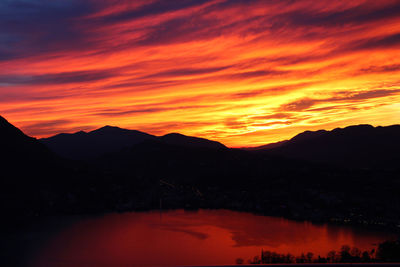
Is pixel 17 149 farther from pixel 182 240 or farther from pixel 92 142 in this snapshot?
pixel 92 142

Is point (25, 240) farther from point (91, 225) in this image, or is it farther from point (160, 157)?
point (160, 157)

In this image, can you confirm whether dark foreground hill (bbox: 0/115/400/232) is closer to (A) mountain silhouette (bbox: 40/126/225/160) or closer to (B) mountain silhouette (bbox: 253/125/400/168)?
(B) mountain silhouette (bbox: 253/125/400/168)

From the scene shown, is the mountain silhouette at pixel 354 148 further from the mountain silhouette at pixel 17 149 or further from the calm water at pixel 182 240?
the mountain silhouette at pixel 17 149

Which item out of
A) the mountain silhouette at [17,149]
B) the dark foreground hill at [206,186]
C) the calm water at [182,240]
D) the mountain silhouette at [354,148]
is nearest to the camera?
the calm water at [182,240]

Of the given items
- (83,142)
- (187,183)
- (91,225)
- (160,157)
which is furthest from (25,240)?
(83,142)

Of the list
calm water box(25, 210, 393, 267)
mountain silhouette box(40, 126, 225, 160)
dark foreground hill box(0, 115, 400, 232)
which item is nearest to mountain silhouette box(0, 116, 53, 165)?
dark foreground hill box(0, 115, 400, 232)

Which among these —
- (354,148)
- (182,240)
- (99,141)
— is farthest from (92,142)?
(182,240)

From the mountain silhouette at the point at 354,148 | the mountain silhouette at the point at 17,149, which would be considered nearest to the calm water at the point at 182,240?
the mountain silhouette at the point at 17,149
